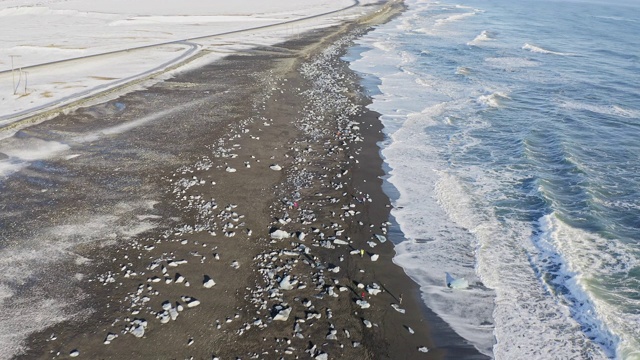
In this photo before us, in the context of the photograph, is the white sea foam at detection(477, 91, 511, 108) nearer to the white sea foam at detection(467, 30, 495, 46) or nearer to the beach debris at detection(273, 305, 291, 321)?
the beach debris at detection(273, 305, 291, 321)

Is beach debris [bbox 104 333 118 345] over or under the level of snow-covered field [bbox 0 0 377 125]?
under

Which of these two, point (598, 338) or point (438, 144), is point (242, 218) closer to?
point (598, 338)

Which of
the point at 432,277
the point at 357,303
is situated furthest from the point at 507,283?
the point at 357,303

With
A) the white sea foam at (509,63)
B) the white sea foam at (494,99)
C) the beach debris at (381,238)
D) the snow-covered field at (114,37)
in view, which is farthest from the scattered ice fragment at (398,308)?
the white sea foam at (509,63)

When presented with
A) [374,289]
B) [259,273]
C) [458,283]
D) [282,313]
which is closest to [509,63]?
[458,283]

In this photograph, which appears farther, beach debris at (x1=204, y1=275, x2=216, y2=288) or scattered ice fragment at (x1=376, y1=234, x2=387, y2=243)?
scattered ice fragment at (x1=376, y1=234, x2=387, y2=243)

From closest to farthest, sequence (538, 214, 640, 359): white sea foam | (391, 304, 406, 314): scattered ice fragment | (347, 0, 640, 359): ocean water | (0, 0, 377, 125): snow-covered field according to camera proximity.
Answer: (538, 214, 640, 359): white sea foam, (347, 0, 640, 359): ocean water, (391, 304, 406, 314): scattered ice fragment, (0, 0, 377, 125): snow-covered field

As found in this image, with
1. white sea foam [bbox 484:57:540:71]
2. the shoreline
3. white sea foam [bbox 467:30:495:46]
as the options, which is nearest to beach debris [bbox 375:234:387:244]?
the shoreline

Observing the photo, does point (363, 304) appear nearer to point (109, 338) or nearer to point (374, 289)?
point (374, 289)
